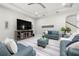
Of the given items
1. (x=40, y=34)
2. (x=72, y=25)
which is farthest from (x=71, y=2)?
(x=40, y=34)

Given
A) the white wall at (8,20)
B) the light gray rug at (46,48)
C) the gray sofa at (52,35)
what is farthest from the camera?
the gray sofa at (52,35)

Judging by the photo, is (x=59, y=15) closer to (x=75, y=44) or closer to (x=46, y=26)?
(x=46, y=26)

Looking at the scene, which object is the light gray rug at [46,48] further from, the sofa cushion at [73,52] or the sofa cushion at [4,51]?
the sofa cushion at [4,51]

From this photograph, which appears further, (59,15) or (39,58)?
(59,15)

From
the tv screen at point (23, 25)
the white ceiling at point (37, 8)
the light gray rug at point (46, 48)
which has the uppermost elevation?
the white ceiling at point (37, 8)

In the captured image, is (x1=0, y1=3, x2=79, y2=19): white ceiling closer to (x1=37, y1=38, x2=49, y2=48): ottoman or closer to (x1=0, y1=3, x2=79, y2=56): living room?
(x1=0, y1=3, x2=79, y2=56): living room

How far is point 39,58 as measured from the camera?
1.83 meters

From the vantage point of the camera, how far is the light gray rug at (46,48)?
201 centimetres

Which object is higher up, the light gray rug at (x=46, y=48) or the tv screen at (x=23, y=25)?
the tv screen at (x=23, y=25)

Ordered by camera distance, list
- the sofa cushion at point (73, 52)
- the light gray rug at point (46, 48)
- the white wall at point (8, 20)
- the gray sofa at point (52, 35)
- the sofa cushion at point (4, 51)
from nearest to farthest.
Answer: the sofa cushion at point (4, 51)
the sofa cushion at point (73, 52)
the white wall at point (8, 20)
the light gray rug at point (46, 48)
the gray sofa at point (52, 35)

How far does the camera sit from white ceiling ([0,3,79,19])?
1.89m

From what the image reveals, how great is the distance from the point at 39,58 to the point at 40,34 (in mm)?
602

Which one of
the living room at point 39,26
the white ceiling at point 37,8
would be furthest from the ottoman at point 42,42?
the white ceiling at point 37,8

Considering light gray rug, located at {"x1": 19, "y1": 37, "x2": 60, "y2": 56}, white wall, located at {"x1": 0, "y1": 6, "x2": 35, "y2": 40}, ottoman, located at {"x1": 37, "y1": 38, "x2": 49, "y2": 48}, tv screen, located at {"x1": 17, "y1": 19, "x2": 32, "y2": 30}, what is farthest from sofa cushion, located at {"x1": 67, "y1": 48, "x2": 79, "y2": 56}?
white wall, located at {"x1": 0, "y1": 6, "x2": 35, "y2": 40}
